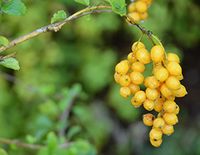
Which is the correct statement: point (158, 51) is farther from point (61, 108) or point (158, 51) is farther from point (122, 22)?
point (122, 22)

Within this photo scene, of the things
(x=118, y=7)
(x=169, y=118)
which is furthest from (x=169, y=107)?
(x=118, y=7)

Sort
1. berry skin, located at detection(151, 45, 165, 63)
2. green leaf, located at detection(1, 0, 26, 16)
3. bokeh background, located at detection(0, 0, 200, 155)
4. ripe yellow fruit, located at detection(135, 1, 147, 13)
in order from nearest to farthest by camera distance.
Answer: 1. berry skin, located at detection(151, 45, 165, 63)
2. green leaf, located at detection(1, 0, 26, 16)
3. ripe yellow fruit, located at detection(135, 1, 147, 13)
4. bokeh background, located at detection(0, 0, 200, 155)

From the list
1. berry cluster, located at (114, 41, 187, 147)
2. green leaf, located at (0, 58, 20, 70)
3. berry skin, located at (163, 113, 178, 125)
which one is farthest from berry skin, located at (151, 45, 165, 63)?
A: green leaf, located at (0, 58, 20, 70)

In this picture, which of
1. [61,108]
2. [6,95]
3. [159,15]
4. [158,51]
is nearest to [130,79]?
[158,51]

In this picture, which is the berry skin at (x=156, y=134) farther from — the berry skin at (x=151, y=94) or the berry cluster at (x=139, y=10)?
the berry cluster at (x=139, y=10)

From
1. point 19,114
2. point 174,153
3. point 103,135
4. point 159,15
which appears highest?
point 159,15

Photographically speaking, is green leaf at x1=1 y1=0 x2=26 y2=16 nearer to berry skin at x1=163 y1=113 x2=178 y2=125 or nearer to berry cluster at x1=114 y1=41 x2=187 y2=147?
berry cluster at x1=114 y1=41 x2=187 y2=147

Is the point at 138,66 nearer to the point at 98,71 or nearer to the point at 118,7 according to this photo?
the point at 118,7
